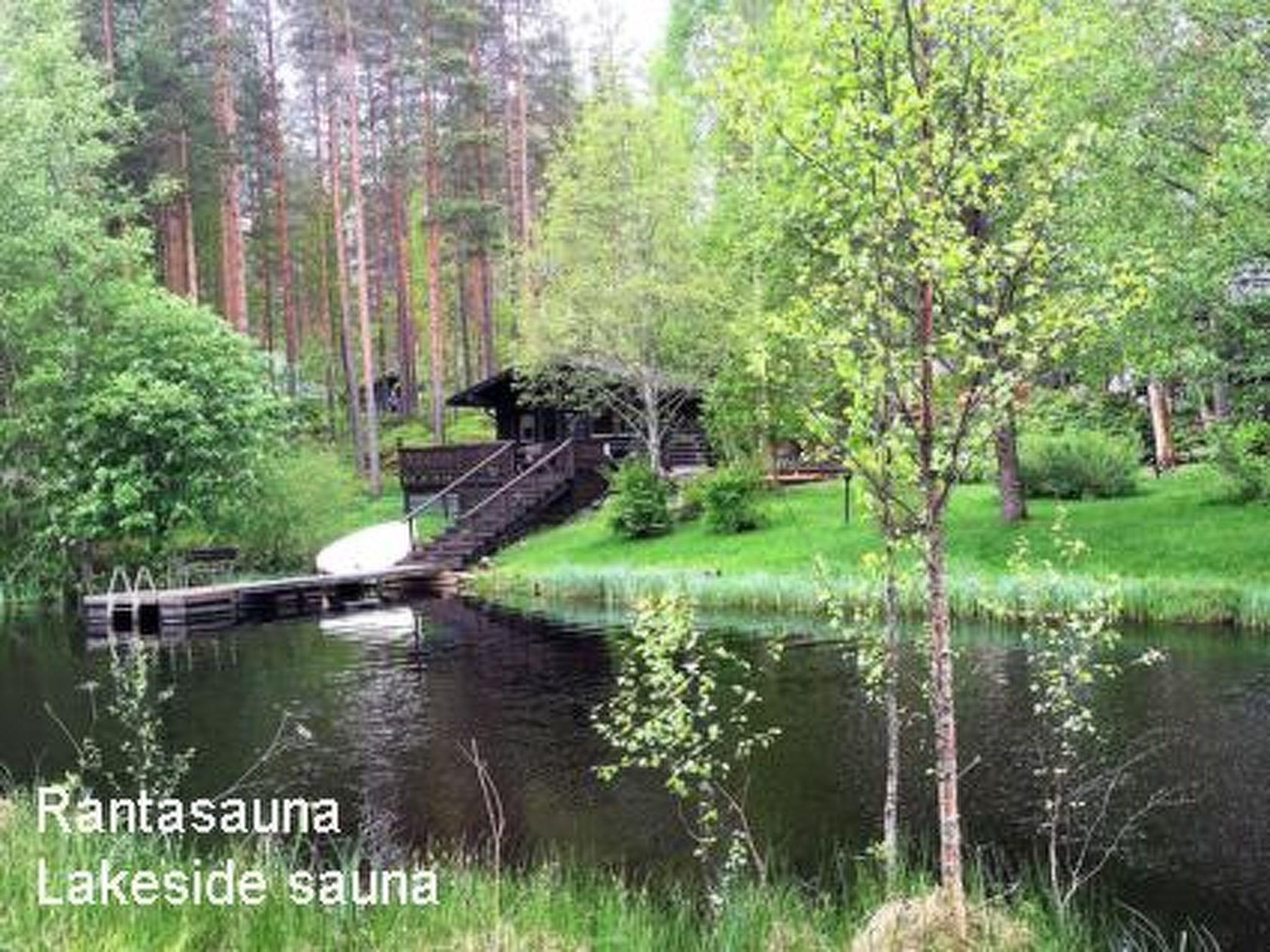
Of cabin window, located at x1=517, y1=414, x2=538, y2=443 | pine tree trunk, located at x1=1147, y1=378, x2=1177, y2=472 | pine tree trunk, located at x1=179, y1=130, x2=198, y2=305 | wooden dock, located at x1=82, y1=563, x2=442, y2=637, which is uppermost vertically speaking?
pine tree trunk, located at x1=179, y1=130, x2=198, y2=305

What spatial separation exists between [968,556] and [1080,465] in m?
5.10

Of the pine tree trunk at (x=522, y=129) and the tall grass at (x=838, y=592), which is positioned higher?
the pine tree trunk at (x=522, y=129)

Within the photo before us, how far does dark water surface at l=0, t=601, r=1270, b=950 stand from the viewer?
9.25 m

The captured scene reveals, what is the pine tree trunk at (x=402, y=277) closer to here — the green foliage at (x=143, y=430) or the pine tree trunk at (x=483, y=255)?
the pine tree trunk at (x=483, y=255)

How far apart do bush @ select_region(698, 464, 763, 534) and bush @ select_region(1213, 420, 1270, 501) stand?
10188 mm

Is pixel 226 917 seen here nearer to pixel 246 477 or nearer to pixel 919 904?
pixel 919 904

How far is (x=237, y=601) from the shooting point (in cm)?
2733

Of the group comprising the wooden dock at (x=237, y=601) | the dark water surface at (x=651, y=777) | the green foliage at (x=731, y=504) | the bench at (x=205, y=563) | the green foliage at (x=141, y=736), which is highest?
the green foliage at (x=731, y=504)

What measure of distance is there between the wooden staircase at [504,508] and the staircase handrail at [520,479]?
0.7 inches

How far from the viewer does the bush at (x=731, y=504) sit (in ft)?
92.5

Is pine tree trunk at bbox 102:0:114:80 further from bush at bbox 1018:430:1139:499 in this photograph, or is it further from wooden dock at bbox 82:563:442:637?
bush at bbox 1018:430:1139:499

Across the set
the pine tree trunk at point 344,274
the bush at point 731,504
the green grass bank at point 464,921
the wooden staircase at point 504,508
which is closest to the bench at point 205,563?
the wooden staircase at point 504,508

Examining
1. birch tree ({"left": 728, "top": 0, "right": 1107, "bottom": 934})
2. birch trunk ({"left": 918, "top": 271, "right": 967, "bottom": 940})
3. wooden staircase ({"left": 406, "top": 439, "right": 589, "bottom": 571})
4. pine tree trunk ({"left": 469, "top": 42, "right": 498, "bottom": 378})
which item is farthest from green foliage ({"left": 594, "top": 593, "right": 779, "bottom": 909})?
pine tree trunk ({"left": 469, "top": 42, "right": 498, "bottom": 378})

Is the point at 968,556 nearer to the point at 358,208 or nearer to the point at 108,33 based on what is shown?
the point at 358,208
